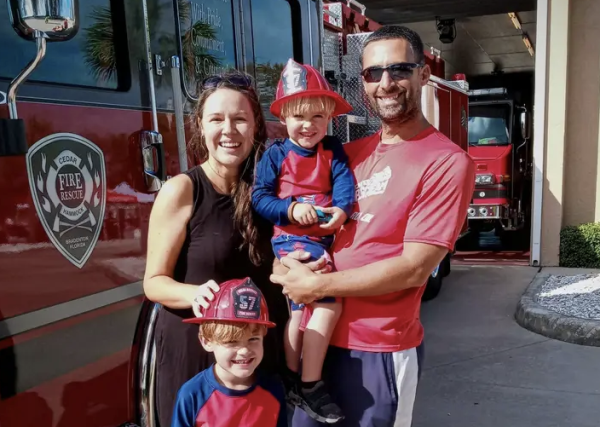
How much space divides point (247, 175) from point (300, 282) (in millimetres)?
400

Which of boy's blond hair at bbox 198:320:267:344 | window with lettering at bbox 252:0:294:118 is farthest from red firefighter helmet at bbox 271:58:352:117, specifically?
window with lettering at bbox 252:0:294:118

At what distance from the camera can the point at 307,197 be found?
1.88 metres

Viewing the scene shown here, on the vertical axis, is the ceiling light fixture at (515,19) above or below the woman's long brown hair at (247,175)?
above

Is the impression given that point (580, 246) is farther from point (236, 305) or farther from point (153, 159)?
point (236, 305)

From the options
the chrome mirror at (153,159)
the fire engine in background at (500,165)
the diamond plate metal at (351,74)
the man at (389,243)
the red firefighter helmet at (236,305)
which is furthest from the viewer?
the fire engine in background at (500,165)

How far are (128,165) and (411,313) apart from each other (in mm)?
1176

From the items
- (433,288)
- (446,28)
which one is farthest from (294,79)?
(446,28)

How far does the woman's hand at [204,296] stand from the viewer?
1.59 metres

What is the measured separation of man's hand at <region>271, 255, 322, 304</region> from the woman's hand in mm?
221

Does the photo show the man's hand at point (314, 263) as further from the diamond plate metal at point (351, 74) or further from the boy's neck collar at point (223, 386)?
the diamond plate metal at point (351, 74)

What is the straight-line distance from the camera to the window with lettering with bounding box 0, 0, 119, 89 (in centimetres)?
193

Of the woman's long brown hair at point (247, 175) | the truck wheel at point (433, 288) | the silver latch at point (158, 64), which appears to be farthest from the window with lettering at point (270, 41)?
the truck wheel at point (433, 288)

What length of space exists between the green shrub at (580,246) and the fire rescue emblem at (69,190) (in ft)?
21.4

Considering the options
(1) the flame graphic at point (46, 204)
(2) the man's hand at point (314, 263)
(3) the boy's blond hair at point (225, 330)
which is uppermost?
(1) the flame graphic at point (46, 204)
